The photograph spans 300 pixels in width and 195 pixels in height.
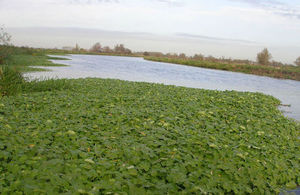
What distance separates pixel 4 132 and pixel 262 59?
6432 centimetres

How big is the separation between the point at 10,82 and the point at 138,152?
8214 mm

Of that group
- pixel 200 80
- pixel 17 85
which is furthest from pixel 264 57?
pixel 17 85

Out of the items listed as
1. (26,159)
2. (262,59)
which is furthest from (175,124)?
(262,59)

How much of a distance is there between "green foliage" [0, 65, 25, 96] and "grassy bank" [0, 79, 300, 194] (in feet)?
5.65

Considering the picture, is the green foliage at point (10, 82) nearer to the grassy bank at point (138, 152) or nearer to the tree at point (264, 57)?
the grassy bank at point (138, 152)

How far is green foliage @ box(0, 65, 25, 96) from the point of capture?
10047 millimetres

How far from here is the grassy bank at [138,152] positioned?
12.7 ft

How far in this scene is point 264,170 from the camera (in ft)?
17.3

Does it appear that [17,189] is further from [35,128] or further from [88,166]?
[35,128]

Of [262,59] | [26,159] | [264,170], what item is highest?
[262,59]

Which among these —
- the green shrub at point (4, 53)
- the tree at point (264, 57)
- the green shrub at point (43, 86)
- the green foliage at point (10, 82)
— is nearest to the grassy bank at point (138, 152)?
the green foliage at point (10, 82)

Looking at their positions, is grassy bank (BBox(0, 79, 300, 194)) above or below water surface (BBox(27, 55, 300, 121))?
below

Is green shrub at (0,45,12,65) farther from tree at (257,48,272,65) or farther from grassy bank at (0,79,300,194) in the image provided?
tree at (257,48,272,65)

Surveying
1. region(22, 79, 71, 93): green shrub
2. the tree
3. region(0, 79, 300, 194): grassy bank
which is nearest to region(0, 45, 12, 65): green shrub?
region(22, 79, 71, 93): green shrub
